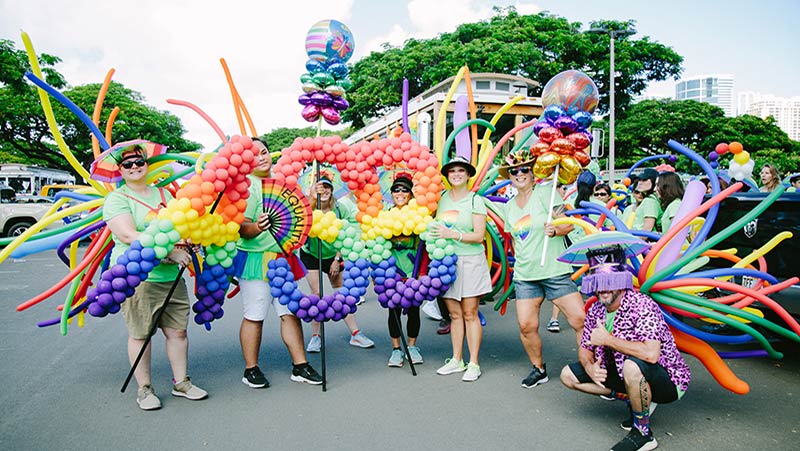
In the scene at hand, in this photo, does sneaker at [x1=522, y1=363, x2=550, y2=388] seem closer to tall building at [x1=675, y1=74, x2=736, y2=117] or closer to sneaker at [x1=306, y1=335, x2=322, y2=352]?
sneaker at [x1=306, y1=335, x2=322, y2=352]

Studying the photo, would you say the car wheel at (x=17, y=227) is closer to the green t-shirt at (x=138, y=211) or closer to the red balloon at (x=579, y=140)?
the green t-shirt at (x=138, y=211)

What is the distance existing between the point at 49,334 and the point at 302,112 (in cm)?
364

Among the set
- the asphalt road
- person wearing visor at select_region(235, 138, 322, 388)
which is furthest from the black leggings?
person wearing visor at select_region(235, 138, 322, 388)

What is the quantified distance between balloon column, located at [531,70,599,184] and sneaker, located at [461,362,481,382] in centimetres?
156

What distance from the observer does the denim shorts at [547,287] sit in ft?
12.5

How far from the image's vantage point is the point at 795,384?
13.0 ft

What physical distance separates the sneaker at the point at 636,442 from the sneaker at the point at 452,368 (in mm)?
1472

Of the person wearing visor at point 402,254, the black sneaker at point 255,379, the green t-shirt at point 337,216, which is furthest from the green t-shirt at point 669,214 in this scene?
the black sneaker at point 255,379

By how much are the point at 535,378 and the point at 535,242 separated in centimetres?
102

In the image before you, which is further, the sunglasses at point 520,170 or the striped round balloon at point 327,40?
the striped round balloon at point 327,40

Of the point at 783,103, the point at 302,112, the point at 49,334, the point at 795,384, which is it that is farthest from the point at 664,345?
the point at 783,103

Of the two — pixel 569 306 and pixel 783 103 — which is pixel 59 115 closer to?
pixel 569 306

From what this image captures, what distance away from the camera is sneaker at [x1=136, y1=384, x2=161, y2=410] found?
3.50 m

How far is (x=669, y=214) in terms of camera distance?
4836mm
